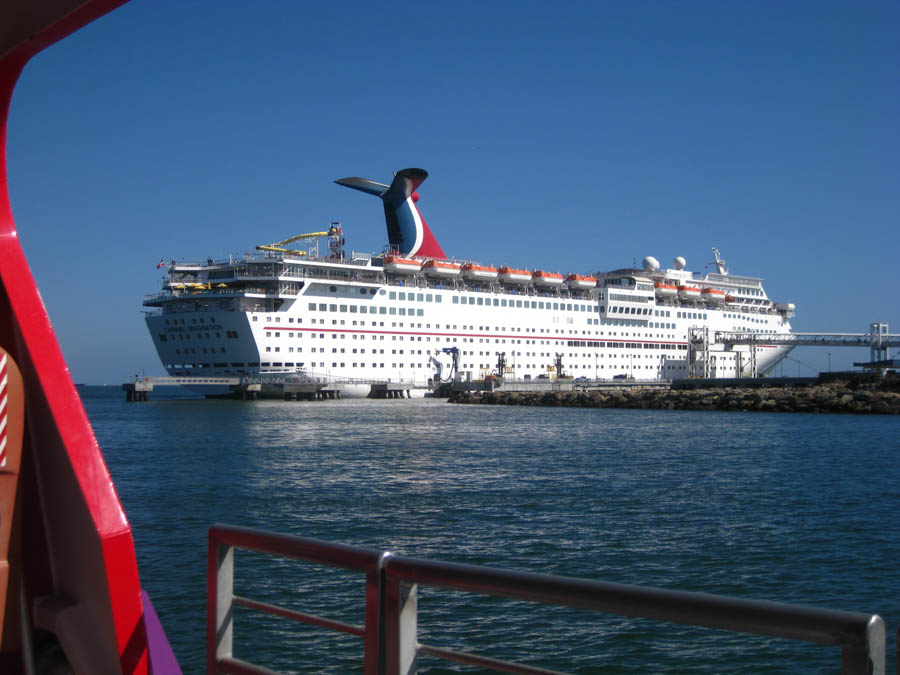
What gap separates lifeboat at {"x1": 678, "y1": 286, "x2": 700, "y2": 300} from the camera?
67750mm

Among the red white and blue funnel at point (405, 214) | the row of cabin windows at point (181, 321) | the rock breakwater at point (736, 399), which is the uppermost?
the red white and blue funnel at point (405, 214)

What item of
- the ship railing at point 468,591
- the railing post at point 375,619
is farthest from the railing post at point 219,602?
the railing post at point 375,619

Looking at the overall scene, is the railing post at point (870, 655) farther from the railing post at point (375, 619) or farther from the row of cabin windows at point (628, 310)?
the row of cabin windows at point (628, 310)

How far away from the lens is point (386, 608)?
89.4 inches

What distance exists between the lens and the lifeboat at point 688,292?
67.8m

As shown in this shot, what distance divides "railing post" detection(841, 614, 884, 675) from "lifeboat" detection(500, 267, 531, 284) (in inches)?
2230

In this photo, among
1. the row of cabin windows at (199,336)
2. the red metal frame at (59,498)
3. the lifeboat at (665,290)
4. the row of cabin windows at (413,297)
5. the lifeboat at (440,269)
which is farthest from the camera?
the lifeboat at (665,290)

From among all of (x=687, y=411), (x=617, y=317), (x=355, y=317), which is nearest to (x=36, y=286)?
(x=687, y=411)

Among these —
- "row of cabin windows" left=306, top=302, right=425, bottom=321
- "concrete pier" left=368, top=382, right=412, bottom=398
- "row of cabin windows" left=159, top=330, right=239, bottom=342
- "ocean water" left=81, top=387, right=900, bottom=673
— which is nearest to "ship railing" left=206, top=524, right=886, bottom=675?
"ocean water" left=81, top=387, right=900, bottom=673

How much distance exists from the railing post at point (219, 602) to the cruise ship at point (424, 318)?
43183 millimetres

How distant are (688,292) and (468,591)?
69008mm

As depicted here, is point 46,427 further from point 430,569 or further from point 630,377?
point 630,377

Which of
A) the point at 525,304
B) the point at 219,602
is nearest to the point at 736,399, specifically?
the point at 525,304

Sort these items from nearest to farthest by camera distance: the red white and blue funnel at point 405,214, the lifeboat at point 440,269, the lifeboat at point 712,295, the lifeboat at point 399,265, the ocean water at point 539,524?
1. the ocean water at point 539,524
2. the lifeboat at point 399,265
3. the lifeboat at point 440,269
4. the red white and blue funnel at point 405,214
5. the lifeboat at point 712,295
